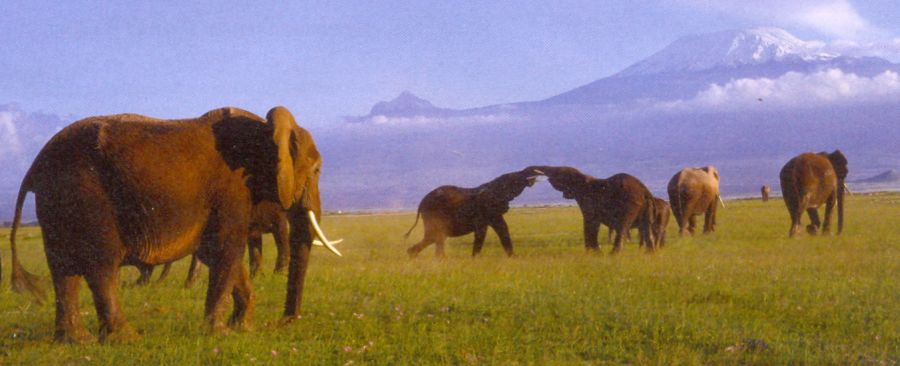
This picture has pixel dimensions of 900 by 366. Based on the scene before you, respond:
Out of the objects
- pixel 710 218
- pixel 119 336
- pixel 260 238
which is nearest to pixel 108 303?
pixel 119 336

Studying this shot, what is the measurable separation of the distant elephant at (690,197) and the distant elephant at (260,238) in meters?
14.8

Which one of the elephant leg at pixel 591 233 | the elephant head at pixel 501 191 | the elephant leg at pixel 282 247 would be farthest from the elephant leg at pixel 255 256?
the elephant leg at pixel 591 233

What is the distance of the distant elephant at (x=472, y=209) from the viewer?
Answer: 1791 centimetres

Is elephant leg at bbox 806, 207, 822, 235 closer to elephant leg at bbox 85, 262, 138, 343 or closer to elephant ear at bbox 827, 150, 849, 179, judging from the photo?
elephant ear at bbox 827, 150, 849, 179

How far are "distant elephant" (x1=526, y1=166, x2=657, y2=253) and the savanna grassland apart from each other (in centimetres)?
277

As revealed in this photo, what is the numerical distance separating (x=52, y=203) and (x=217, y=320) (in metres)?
1.94

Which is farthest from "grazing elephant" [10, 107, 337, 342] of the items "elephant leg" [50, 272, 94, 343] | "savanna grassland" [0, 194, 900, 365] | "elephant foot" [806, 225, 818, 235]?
"elephant foot" [806, 225, 818, 235]

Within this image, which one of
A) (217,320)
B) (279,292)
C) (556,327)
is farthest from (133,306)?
(556,327)

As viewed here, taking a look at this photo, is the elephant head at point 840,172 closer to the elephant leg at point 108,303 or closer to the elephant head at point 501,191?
the elephant head at point 501,191

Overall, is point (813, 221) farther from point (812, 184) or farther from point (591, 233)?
point (591, 233)

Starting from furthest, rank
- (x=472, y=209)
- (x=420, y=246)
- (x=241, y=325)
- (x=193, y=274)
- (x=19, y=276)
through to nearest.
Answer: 1. (x=420, y=246)
2. (x=472, y=209)
3. (x=193, y=274)
4. (x=241, y=325)
5. (x=19, y=276)

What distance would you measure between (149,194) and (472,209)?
1072cm

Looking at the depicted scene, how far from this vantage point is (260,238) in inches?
489

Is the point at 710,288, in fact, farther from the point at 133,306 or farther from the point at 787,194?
the point at 787,194
